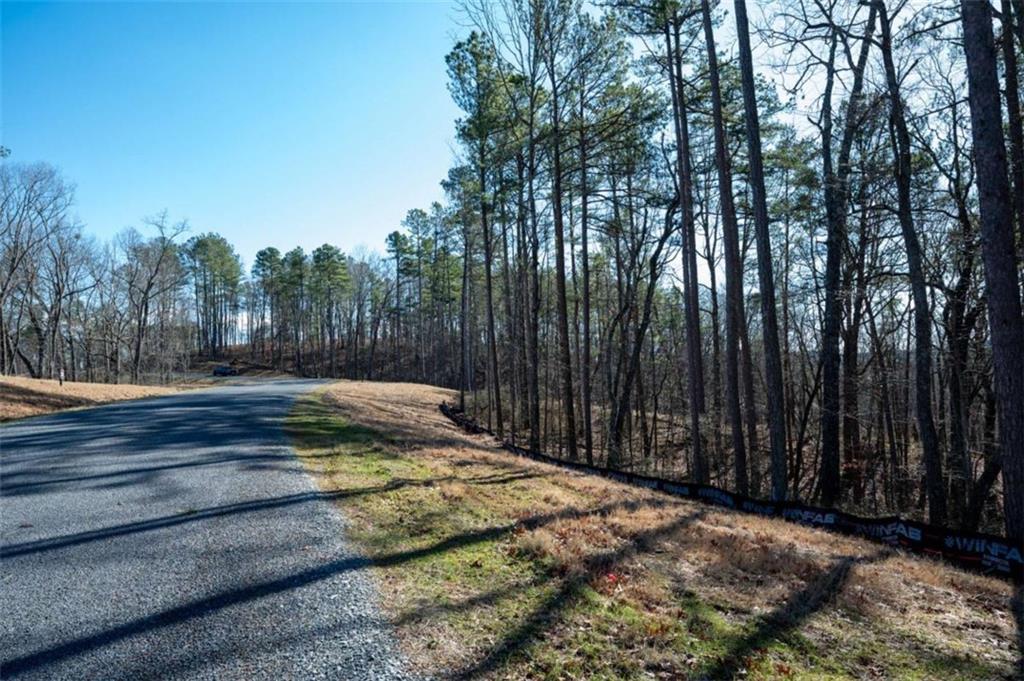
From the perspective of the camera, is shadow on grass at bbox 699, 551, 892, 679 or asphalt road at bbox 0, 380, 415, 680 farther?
shadow on grass at bbox 699, 551, 892, 679

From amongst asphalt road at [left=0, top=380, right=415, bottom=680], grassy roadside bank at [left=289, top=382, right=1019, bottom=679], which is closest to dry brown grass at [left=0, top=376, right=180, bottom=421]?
asphalt road at [left=0, top=380, right=415, bottom=680]

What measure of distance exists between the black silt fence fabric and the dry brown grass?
53.0ft

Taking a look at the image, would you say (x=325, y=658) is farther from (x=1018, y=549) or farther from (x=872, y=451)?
(x=872, y=451)

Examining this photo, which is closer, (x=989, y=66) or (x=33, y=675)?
(x=33, y=675)

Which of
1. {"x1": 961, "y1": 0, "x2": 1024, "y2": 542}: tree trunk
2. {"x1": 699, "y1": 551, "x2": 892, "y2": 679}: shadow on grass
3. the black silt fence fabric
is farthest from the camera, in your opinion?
the black silt fence fabric

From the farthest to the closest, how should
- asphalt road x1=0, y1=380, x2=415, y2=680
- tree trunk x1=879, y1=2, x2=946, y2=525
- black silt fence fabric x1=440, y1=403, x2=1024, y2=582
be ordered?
tree trunk x1=879, y1=2, x2=946, y2=525, black silt fence fabric x1=440, y1=403, x2=1024, y2=582, asphalt road x1=0, y1=380, x2=415, y2=680

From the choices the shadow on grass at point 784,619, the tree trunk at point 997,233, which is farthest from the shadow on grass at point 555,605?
the tree trunk at point 997,233

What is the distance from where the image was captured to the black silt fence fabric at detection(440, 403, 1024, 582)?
6234 millimetres

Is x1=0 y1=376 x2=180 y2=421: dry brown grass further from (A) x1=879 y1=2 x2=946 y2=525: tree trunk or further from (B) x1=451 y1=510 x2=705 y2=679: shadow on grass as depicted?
(A) x1=879 y1=2 x2=946 y2=525: tree trunk

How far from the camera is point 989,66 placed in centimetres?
608

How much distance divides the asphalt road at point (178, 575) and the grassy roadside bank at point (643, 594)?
37 centimetres

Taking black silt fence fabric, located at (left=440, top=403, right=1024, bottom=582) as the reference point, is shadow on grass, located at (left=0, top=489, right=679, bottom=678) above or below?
above

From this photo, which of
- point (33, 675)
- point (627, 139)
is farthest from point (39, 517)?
point (627, 139)

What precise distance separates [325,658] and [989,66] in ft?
28.2
